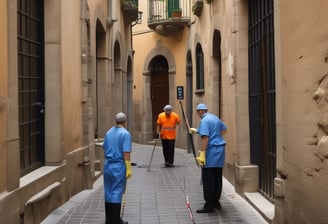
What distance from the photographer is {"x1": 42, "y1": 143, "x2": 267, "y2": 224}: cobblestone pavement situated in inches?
302

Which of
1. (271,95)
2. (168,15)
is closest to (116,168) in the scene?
(271,95)

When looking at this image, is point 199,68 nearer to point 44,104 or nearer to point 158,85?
point 158,85

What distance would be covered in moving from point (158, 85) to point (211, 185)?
1714cm

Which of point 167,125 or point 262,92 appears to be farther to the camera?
point 167,125

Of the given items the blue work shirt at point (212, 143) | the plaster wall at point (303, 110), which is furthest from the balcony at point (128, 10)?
the plaster wall at point (303, 110)

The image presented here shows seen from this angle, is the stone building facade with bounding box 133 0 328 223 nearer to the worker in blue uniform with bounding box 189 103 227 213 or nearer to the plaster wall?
the plaster wall

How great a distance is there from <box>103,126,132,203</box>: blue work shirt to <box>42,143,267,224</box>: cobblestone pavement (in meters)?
0.58

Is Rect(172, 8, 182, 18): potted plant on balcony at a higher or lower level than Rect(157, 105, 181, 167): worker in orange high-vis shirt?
Answer: higher

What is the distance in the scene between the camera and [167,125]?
14.4 m

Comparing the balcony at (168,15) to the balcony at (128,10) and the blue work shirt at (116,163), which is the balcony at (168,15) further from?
the blue work shirt at (116,163)

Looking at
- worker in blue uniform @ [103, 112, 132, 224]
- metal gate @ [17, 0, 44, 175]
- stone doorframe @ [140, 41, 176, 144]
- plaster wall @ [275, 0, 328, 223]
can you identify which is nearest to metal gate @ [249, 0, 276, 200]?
plaster wall @ [275, 0, 328, 223]

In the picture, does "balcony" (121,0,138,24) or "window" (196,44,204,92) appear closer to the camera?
"window" (196,44,204,92)

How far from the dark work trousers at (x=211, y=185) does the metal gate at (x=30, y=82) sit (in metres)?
2.42

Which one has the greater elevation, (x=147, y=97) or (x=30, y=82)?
(x=147, y=97)
